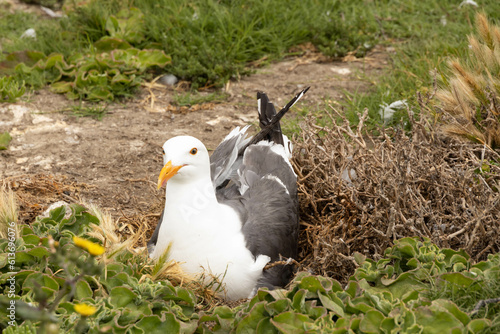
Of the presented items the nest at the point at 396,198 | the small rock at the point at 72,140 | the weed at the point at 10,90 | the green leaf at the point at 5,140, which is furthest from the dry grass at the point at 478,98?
the weed at the point at 10,90

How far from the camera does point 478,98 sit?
3615 mm

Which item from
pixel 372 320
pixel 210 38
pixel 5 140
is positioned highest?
pixel 372 320

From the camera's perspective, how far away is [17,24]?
663 cm

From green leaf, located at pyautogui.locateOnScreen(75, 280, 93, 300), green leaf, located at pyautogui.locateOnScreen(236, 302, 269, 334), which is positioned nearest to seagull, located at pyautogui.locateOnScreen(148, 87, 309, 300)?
green leaf, located at pyautogui.locateOnScreen(75, 280, 93, 300)

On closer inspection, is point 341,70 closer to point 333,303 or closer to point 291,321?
point 333,303

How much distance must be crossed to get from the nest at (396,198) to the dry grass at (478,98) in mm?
114

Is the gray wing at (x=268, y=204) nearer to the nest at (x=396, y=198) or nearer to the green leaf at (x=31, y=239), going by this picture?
the nest at (x=396, y=198)

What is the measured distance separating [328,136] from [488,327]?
67.8 inches

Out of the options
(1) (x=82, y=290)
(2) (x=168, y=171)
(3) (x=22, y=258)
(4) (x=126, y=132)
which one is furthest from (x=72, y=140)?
(1) (x=82, y=290)

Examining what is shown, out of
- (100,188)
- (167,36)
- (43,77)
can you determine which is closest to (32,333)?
(100,188)

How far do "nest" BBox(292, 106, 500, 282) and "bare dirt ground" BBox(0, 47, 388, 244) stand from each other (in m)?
1.13

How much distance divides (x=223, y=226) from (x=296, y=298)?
2.64ft

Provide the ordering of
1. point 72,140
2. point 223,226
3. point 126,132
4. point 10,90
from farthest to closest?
point 10,90, point 126,132, point 72,140, point 223,226

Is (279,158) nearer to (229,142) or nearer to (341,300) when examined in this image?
(229,142)
